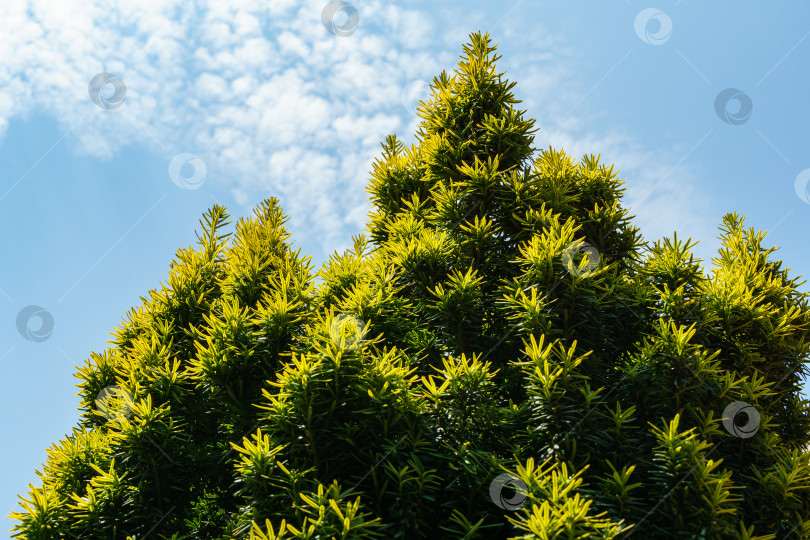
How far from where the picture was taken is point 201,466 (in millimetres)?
4969

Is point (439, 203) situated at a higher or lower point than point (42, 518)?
higher

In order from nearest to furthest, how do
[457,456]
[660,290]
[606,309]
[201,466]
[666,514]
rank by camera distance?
[666,514] < [457,456] < [201,466] < [606,309] < [660,290]

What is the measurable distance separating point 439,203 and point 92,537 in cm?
462

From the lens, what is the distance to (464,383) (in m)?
4.47

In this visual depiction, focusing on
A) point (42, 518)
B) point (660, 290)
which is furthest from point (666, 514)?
point (42, 518)

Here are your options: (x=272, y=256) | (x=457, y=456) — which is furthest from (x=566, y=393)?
(x=272, y=256)

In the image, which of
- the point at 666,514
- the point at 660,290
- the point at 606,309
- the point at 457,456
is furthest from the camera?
the point at 660,290

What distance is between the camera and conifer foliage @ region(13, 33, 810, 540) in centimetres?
400

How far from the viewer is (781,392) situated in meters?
5.75

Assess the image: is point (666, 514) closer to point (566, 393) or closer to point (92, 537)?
point (566, 393)

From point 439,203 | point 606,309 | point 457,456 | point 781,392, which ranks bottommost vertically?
point 781,392

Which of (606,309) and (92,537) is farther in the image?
(606,309)

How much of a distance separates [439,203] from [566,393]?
272cm

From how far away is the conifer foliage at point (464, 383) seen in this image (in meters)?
4.00
